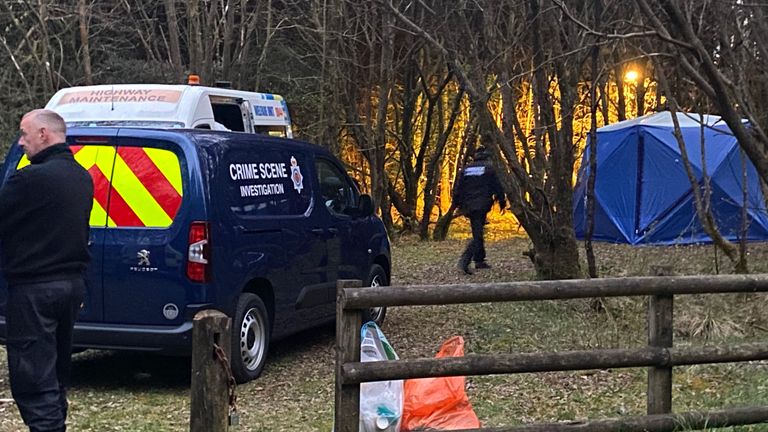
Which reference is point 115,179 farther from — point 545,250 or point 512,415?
point 545,250

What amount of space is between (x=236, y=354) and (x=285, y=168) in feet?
6.12

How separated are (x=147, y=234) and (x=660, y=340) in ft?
12.3

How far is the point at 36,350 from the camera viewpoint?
468cm

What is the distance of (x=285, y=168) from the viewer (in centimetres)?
791

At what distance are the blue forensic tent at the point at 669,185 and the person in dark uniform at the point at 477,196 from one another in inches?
160

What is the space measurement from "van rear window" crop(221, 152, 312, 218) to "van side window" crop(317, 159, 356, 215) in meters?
0.36

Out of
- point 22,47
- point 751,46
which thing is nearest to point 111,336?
point 751,46

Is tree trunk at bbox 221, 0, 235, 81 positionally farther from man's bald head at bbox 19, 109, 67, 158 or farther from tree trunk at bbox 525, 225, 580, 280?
man's bald head at bbox 19, 109, 67, 158

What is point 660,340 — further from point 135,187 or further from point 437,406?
point 135,187

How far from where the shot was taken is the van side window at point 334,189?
28.2ft

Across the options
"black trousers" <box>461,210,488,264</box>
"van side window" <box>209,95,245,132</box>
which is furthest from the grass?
"van side window" <box>209,95,245,132</box>

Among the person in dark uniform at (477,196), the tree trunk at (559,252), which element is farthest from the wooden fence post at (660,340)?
the person in dark uniform at (477,196)

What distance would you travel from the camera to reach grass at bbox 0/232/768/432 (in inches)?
243

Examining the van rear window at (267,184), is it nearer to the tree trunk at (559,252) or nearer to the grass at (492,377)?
the grass at (492,377)
